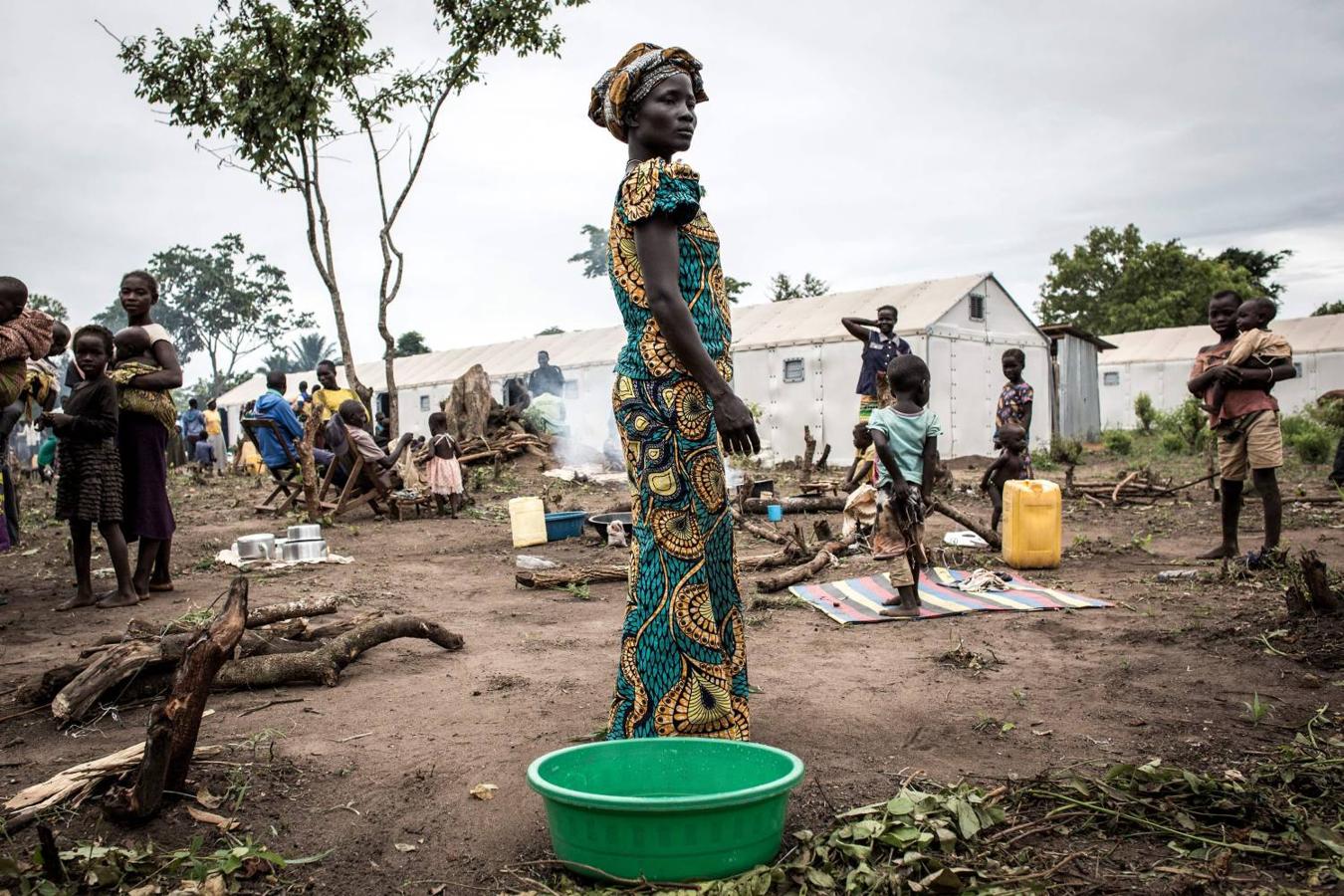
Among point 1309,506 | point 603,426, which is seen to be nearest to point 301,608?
point 1309,506

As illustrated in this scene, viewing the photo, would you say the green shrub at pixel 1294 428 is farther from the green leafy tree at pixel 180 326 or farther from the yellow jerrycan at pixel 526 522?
the green leafy tree at pixel 180 326

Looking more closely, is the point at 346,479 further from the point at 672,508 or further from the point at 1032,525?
the point at 672,508

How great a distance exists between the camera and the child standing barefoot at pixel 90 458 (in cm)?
512

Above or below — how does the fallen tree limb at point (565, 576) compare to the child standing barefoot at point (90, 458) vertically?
below

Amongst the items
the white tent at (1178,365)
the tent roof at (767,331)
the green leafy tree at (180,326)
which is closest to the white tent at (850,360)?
the tent roof at (767,331)

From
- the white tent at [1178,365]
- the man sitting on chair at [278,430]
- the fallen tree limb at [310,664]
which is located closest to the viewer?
the fallen tree limb at [310,664]

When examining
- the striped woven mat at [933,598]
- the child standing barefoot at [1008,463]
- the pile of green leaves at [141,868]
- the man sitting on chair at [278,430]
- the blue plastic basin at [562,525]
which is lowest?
the striped woven mat at [933,598]

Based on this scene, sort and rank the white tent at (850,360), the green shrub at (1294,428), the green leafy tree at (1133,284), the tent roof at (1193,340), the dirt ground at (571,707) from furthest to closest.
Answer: the green leafy tree at (1133,284), the tent roof at (1193,340), the white tent at (850,360), the green shrub at (1294,428), the dirt ground at (571,707)

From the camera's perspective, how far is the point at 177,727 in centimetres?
236

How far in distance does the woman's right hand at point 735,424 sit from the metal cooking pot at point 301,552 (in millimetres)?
5606

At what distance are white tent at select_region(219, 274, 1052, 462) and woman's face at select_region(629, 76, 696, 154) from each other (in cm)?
1438

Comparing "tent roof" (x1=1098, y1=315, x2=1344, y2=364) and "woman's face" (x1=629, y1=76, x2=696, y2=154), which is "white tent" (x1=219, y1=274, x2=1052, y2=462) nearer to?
"tent roof" (x1=1098, y1=315, x2=1344, y2=364)

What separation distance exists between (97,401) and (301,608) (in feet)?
7.11

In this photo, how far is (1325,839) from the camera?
2.04 metres
